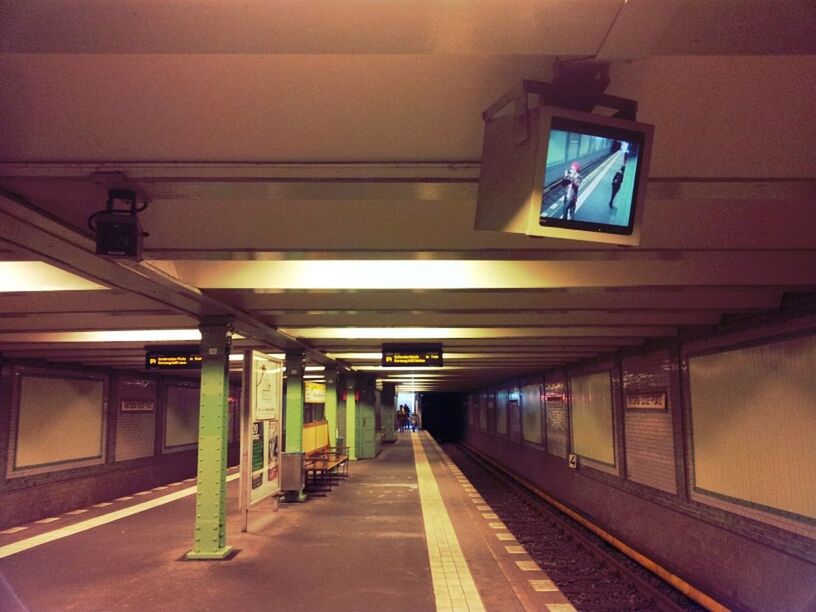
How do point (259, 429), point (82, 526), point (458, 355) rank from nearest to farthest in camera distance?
point (259, 429), point (82, 526), point (458, 355)

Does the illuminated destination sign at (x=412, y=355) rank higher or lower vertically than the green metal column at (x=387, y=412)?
higher

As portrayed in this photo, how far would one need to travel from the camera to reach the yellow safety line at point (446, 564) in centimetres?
572

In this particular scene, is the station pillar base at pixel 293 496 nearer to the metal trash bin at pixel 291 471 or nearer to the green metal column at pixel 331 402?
the metal trash bin at pixel 291 471

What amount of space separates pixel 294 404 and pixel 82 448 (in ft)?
15.7

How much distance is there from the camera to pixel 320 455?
49.3 feet

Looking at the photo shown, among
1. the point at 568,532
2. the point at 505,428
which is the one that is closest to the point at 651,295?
the point at 568,532

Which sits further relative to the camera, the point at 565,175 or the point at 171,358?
the point at 171,358

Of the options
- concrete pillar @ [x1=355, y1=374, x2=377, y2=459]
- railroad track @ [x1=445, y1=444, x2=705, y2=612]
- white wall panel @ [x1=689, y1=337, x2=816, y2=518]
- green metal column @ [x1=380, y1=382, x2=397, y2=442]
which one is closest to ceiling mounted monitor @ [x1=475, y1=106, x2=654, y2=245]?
white wall panel @ [x1=689, y1=337, x2=816, y2=518]

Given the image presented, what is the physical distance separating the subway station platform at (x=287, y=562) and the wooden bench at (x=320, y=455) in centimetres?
220

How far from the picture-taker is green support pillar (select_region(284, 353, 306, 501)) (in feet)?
38.4

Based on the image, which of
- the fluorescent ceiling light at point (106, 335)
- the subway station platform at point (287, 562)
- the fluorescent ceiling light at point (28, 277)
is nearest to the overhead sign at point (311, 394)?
the subway station platform at point (287, 562)

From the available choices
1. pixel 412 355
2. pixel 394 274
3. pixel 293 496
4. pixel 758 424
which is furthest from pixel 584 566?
pixel 394 274

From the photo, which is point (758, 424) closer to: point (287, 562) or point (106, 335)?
point (287, 562)

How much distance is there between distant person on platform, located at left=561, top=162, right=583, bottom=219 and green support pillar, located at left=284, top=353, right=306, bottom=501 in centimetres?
990
